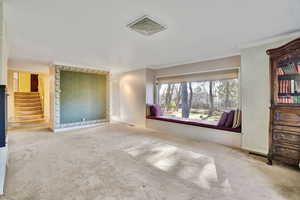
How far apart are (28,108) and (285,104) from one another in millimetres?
8842

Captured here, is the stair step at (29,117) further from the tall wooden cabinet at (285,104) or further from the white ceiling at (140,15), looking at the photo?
the tall wooden cabinet at (285,104)

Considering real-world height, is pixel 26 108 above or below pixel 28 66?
below

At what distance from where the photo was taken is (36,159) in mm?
2576

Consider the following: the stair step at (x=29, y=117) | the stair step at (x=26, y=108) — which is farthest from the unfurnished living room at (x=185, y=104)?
the stair step at (x=26, y=108)

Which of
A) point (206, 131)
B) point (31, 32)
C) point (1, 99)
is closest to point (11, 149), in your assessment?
point (1, 99)

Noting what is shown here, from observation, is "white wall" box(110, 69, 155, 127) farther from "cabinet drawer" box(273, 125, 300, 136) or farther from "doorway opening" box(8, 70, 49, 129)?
"cabinet drawer" box(273, 125, 300, 136)

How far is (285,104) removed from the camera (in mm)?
2283

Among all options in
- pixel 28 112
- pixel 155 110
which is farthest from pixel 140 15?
pixel 28 112

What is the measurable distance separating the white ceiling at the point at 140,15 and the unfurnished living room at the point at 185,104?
16mm

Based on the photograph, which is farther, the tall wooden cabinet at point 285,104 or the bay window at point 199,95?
the bay window at point 199,95

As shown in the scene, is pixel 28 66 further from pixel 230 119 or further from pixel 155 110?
pixel 230 119

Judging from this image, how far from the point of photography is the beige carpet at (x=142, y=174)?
1.68m

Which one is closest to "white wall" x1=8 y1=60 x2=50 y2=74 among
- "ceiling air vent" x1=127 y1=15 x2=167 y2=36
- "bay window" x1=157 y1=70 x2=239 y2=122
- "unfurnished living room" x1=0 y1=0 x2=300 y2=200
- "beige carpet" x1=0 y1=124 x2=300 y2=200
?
"unfurnished living room" x1=0 y1=0 x2=300 y2=200

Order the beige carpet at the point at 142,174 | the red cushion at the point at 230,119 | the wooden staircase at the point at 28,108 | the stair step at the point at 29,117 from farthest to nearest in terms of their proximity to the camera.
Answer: the wooden staircase at the point at 28,108 → the stair step at the point at 29,117 → the red cushion at the point at 230,119 → the beige carpet at the point at 142,174
